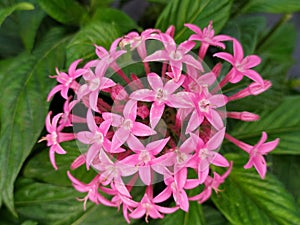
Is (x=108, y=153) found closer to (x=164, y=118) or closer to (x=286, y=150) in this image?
(x=164, y=118)

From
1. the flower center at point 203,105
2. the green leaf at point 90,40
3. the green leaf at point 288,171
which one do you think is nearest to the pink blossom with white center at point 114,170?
the flower center at point 203,105

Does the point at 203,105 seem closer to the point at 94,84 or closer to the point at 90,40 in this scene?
the point at 94,84

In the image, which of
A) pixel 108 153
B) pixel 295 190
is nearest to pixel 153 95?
pixel 108 153

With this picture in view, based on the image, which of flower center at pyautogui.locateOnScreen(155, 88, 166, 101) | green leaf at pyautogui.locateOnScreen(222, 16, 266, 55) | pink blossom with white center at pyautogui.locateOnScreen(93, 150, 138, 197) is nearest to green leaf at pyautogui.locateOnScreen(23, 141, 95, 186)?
pink blossom with white center at pyautogui.locateOnScreen(93, 150, 138, 197)

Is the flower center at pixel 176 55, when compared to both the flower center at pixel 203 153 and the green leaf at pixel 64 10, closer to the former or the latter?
the flower center at pixel 203 153

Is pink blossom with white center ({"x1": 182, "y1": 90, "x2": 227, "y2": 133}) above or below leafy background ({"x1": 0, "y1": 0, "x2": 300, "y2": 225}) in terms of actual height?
above

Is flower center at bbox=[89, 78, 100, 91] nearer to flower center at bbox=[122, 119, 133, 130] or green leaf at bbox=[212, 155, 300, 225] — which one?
flower center at bbox=[122, 119, 133, 130]
